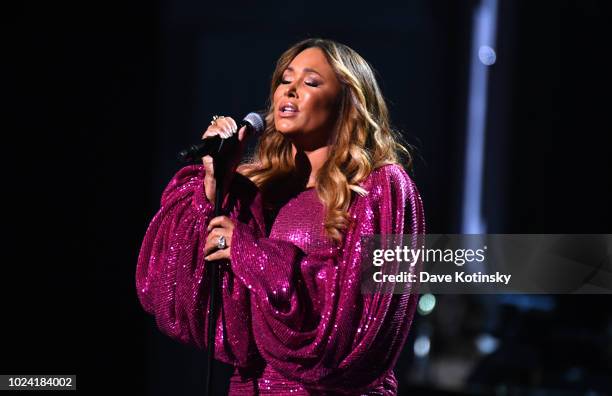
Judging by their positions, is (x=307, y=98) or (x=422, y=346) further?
(x=422, y=346)

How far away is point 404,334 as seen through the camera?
71.3 inches

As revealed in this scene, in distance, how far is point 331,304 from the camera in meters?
1.77

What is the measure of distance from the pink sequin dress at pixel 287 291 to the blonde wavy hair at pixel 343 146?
0.11 ft

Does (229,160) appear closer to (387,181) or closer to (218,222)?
(218,222)

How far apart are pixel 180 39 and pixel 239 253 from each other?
1.70 meters

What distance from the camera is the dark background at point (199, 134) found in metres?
2.89

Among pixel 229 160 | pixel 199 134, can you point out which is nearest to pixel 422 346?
pixel 199 134

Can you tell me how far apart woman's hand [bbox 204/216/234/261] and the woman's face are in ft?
0.82

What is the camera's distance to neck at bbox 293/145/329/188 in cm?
202

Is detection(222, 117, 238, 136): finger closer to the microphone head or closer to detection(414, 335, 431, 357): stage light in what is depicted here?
the microphone head

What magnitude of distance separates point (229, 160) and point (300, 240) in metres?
0.23

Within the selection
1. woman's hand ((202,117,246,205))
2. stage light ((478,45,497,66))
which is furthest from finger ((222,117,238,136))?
stage light ((478,45,497,66))

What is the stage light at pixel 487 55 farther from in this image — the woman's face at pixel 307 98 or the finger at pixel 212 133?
the finger at pixel 212 133

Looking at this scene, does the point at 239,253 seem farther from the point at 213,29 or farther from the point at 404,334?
the point at 213,29
